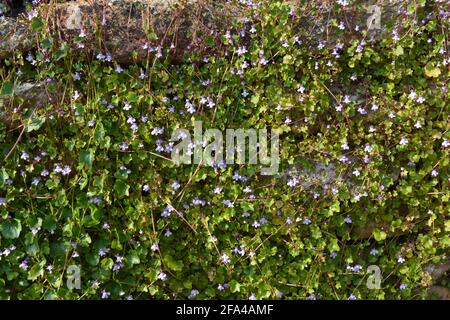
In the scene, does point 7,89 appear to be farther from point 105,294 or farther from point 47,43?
point 105,294

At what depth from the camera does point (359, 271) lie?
3436 mm

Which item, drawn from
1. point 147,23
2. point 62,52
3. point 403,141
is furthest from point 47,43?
point 403,141

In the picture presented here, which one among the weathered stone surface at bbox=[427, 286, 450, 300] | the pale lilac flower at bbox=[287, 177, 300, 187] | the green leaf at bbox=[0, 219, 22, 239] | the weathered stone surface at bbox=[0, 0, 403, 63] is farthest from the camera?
the weathered stone surface at bbox=[427, 286, 450, 300]

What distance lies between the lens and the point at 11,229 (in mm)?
3105

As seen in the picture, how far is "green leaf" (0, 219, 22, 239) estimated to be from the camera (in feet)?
10.2

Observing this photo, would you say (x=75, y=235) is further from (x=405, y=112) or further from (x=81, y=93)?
(x=405, y=112)

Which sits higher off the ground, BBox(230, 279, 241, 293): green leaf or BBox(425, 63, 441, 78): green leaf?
BBox(425, 63, 441, 78): green leaf

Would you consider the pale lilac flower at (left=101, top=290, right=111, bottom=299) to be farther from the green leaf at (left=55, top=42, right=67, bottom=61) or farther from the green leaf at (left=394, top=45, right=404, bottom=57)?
the green leaf at (left=394, top=45, right=404, bottom=57)

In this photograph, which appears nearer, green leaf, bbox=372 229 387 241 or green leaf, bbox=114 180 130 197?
green leaf, bbox=114 180 130 197

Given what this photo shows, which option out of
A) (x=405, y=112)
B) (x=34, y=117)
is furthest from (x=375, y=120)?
(x=34, y=117)

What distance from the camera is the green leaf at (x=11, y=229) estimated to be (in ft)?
10.2

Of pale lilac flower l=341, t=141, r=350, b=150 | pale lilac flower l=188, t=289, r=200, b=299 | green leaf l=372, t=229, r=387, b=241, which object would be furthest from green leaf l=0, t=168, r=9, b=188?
green leaf l=372, t=229, r=387, b=241

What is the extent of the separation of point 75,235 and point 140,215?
1.15 ft

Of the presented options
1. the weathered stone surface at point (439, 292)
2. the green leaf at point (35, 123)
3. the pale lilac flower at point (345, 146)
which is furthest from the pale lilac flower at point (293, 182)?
the green leaf at point (35, 123)
